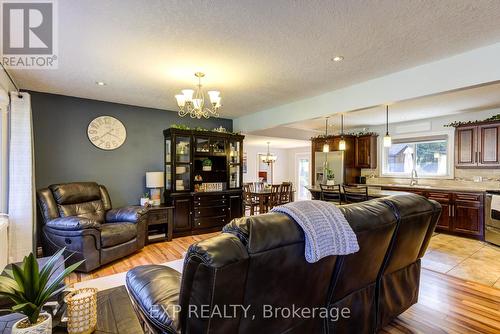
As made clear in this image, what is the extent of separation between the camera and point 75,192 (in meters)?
3.89

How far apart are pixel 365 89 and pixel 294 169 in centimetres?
768

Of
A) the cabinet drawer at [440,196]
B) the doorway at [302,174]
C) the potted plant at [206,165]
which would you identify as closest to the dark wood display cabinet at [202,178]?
the potted plant at [206,165]

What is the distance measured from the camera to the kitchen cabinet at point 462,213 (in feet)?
14.8

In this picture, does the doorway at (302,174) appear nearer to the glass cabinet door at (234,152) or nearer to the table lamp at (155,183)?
the glass cabinet door at (234,152)

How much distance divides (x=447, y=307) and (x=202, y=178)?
4.37 meters

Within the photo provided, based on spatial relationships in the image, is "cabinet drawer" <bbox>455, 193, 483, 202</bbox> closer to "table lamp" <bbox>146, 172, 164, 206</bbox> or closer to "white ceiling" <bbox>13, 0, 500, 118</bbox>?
"white ceiling" <bbox>13, 0, 500, 118</bbox>

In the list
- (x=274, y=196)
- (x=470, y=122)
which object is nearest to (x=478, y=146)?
(x=470, y=122)

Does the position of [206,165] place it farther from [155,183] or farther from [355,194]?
[355,194]

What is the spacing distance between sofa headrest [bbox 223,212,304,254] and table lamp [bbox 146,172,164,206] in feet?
12.6

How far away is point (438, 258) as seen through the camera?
11.9 feet

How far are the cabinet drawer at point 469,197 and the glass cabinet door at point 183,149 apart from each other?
5.18m

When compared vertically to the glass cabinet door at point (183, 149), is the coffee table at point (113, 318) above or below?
below

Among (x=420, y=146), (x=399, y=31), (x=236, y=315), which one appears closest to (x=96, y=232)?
(x=236, y=315)

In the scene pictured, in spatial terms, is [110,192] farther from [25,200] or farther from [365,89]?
[365,89]
